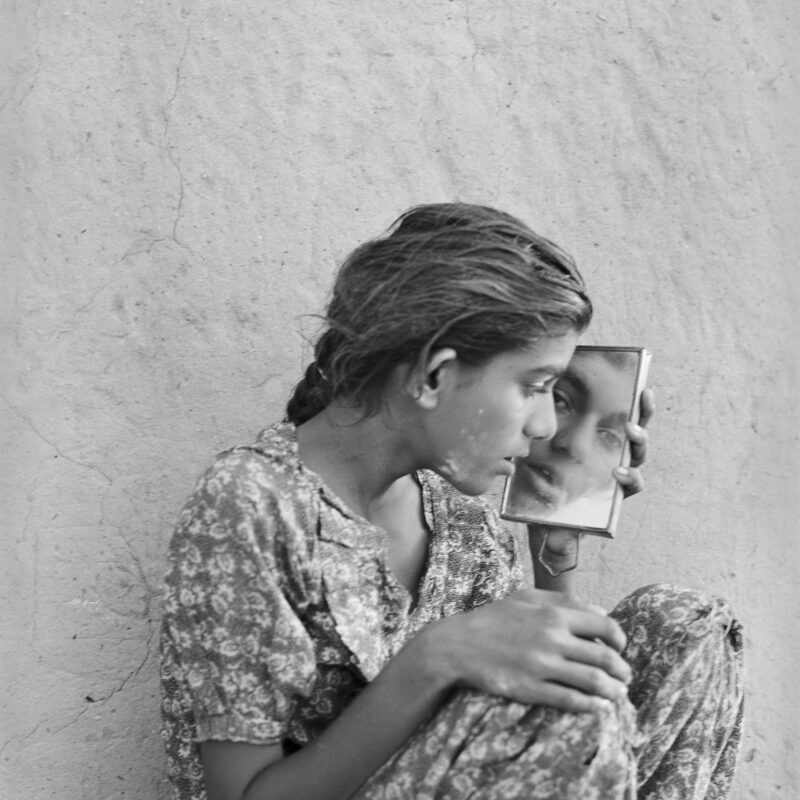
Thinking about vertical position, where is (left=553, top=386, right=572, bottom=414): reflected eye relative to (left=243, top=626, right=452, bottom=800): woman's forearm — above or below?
above

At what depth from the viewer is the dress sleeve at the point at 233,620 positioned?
1704mm

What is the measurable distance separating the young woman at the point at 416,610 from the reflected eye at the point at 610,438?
34 millimetres

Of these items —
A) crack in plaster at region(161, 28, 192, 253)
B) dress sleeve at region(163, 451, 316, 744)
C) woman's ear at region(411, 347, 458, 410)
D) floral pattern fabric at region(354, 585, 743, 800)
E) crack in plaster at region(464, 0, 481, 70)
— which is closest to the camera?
floral pattern fabric at region(354, 585, 743, 800)

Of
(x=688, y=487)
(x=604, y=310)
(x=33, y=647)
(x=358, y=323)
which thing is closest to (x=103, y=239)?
(x=358, y=323)

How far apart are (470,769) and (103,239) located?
1.16 m

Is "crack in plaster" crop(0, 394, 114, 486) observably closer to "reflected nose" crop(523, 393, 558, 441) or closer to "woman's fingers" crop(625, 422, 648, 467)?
"reflected nose" crop(523, 393, 558, 441)

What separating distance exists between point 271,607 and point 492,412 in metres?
0.44

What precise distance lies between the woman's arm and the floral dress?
0.09ft

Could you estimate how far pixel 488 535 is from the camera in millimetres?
2152

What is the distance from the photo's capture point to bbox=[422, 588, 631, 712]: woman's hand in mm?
1581

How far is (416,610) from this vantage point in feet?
6.56

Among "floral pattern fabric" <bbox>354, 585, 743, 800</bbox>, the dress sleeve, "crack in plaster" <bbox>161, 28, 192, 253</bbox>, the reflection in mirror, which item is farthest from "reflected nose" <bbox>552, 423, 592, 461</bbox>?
"crack in plaster" <bbox>161, 28, 192, 253</bbox>

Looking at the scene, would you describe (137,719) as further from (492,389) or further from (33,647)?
(492,389)

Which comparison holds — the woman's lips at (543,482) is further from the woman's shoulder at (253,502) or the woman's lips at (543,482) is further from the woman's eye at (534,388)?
the woman's shoulder at (253,502)
